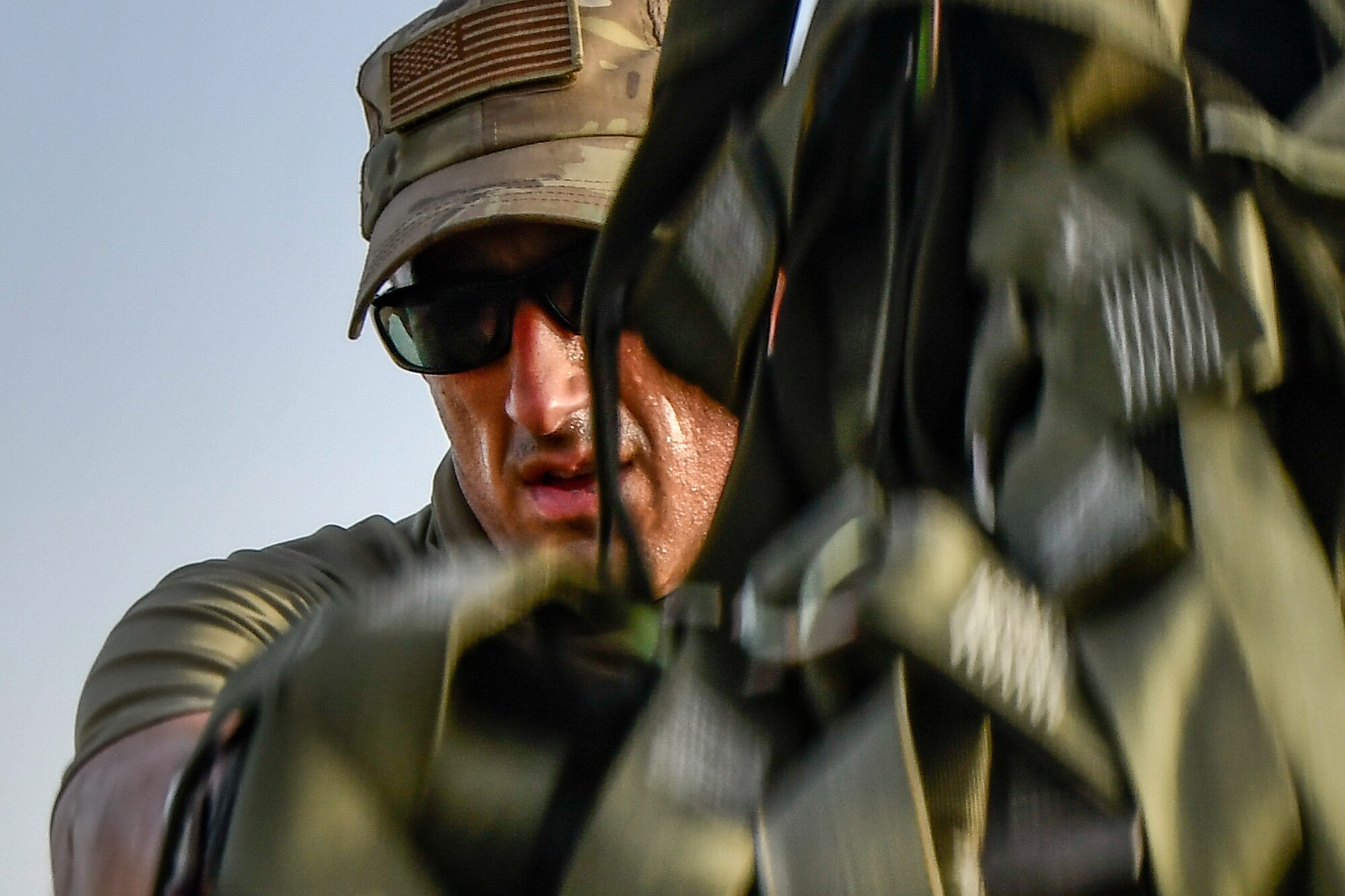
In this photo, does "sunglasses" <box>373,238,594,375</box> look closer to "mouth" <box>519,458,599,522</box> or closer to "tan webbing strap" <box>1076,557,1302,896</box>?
"mouth" <box>519,458,599,522</box>

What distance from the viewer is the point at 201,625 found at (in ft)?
3.45

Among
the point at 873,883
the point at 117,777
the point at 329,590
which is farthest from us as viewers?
the point at 329,590

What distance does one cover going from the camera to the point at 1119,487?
0.21m

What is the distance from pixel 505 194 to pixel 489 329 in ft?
0.30

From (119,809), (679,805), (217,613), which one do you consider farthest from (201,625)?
(679,805)

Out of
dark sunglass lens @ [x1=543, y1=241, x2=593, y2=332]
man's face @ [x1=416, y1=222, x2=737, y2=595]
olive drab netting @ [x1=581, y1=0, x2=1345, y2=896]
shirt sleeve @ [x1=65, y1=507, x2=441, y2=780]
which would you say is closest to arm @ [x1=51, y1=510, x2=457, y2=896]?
shirt sleeve @ [x1=65, y1=507, x2=441, y2=780]

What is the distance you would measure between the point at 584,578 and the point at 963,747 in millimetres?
69

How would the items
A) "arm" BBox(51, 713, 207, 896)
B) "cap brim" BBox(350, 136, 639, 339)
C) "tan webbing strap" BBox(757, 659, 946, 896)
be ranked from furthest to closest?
"cap brim" BBox(350, 136, 639, 339) → "arm" BBox(51, 713, 207, 896) → "tan webbing strap" BBox(757, 659, 946, 896)

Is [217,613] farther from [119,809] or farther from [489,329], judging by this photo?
[489,329]

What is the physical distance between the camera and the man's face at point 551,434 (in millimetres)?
1000

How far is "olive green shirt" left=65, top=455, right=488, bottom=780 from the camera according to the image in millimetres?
1016

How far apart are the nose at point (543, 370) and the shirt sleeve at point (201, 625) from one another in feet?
0.56

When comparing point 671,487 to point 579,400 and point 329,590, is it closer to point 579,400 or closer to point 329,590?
point 579,400

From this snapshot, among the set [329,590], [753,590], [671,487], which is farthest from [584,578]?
[329,590]
